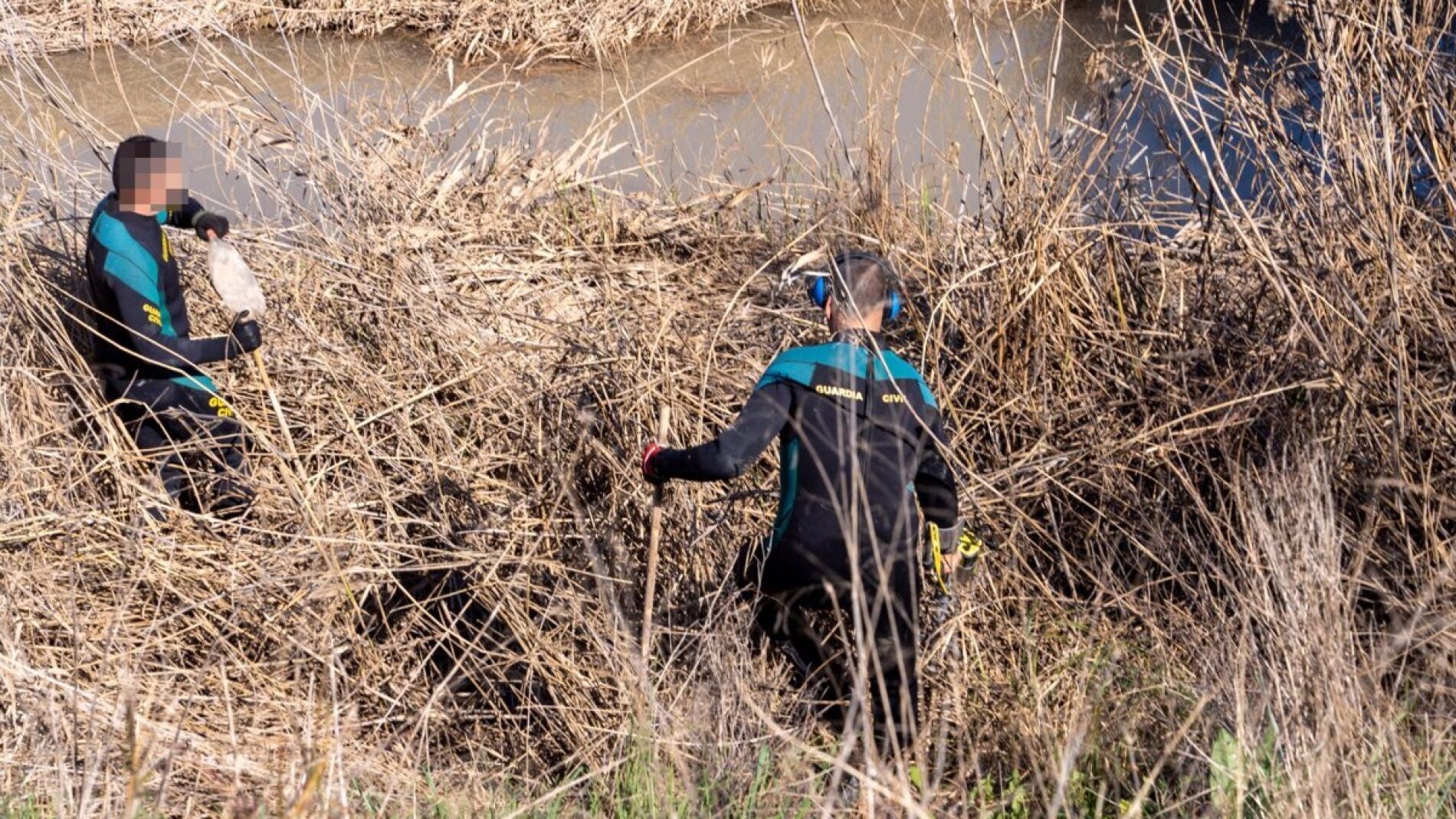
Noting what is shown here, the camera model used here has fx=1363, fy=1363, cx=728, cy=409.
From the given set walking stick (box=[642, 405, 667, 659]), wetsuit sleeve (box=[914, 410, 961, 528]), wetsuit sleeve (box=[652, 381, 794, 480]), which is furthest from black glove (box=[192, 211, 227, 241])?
wetsuit sleeve (box=[914, 410, 961, 528])

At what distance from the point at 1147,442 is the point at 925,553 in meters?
0.76

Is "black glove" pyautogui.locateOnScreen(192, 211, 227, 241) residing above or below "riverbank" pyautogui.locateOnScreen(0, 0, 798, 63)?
above

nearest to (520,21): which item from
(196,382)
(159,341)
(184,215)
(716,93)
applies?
(716,93)

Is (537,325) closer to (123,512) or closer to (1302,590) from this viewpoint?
(123,512)

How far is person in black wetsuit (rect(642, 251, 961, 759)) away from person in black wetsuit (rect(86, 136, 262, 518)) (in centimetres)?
169

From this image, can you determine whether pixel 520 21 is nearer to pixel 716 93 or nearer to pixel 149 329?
pixel 716 93

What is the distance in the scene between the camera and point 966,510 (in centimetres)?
388

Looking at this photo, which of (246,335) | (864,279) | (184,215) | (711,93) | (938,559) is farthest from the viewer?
(711,93)

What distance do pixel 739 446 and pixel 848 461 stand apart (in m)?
0.27

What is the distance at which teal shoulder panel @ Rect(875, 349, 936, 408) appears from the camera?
10.3 ft

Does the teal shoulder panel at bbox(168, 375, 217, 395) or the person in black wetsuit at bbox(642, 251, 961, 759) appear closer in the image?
the person in black wetsuit at bbox(642, 251, 961, 759)

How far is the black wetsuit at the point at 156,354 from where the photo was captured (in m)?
4.07

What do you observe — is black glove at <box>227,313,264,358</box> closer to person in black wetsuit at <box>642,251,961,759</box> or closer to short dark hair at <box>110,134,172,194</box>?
short dark hair at <box>110,134,172,194</box>

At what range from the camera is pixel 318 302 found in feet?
16.0
